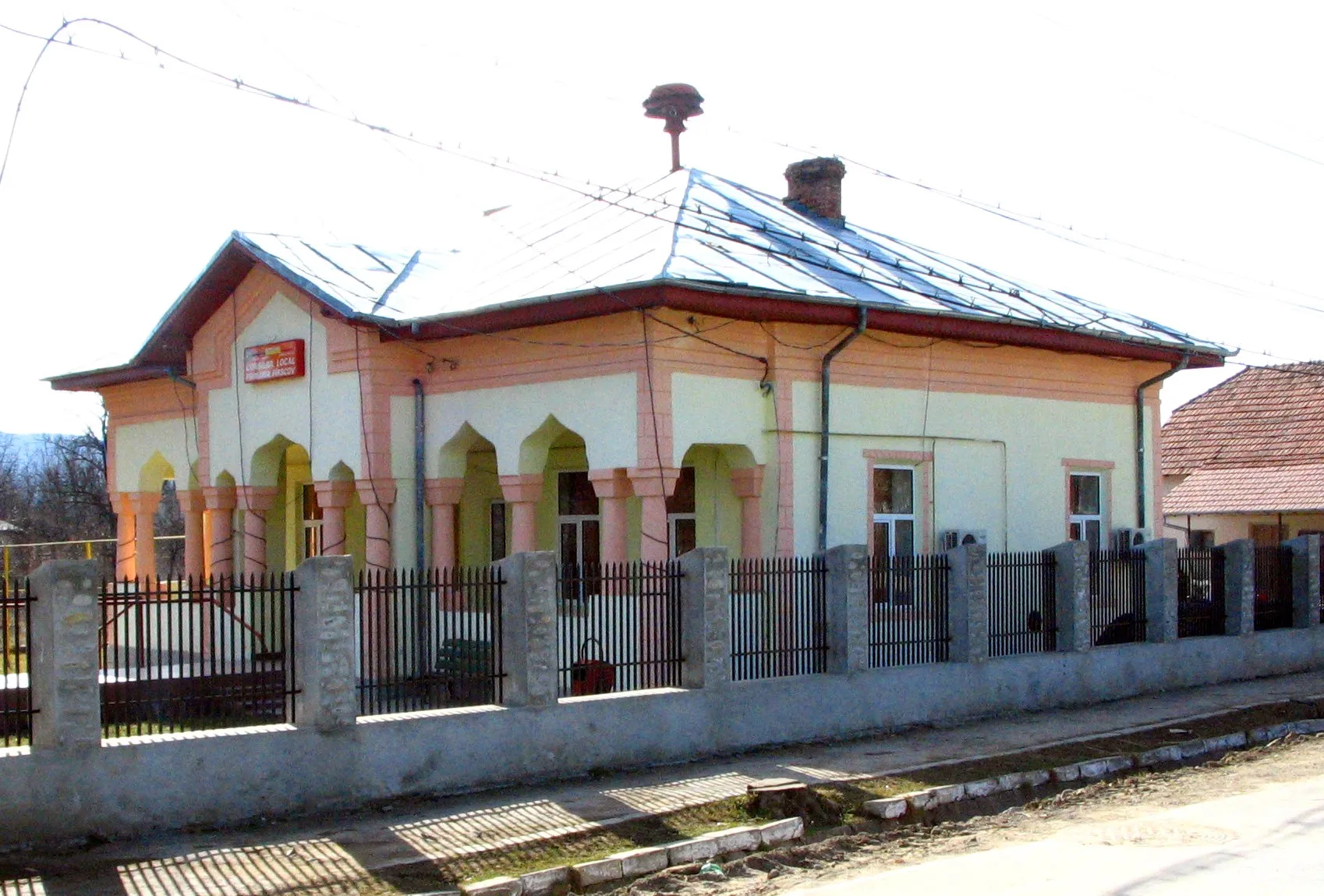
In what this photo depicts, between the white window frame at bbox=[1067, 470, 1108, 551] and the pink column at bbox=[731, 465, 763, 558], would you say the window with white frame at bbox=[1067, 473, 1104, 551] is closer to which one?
the white window frame at bbox=[1067, 470, 1108, 551]

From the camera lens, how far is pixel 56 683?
29.9ft

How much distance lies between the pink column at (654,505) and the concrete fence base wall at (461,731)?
197 cm

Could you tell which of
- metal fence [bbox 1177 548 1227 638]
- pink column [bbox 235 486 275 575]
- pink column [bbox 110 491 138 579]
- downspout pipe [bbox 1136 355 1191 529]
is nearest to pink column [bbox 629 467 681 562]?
pink column [bbox 235 486 275 575]

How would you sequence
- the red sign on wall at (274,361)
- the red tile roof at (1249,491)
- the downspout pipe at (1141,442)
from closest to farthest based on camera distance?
the red sign on wall at (274,361) < the downspout pipe at (1141,442) < the red tile roof at (1249,491)

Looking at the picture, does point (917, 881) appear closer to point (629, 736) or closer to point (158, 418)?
point (629, 736)

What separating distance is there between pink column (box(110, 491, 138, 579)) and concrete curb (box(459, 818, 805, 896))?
49.7 feet

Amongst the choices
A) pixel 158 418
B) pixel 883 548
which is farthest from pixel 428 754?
pixel 158 418

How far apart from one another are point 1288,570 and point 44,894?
1659cm

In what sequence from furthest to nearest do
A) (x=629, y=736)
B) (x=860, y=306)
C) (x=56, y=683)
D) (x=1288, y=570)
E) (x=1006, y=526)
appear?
1. (x=1288, y=570)
2. (x=1006, y=526)
3. (x=860, y=306)
4. (x=629, y=736)
5. (x=56, y=683)

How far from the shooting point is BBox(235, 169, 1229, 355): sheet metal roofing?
50.5ft

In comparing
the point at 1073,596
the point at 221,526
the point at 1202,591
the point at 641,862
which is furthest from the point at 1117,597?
the point at 221,526

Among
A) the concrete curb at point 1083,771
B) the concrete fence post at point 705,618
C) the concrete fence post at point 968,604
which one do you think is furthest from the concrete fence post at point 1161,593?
the concrete fence post at point 705,618

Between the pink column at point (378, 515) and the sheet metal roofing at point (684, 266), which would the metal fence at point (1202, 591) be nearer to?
the sheet metal roofing at point (684, 266)

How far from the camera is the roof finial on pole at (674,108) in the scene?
1983cm
